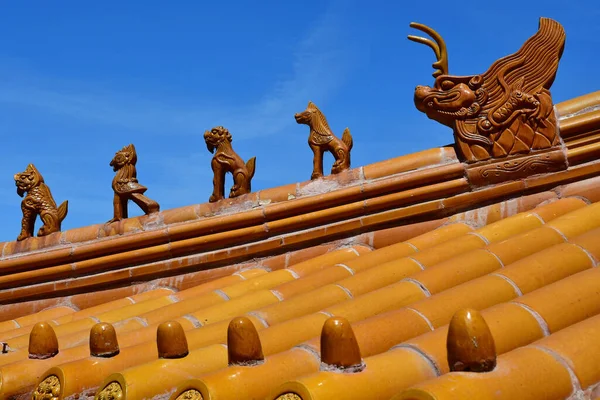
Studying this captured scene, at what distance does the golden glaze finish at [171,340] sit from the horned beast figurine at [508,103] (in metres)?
2.74

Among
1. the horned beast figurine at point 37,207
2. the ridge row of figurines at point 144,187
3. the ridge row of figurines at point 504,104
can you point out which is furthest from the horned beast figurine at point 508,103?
the horned beast figurine at point 37,207

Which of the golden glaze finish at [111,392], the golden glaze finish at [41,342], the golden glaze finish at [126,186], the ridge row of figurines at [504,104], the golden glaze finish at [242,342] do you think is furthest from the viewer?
the golden glaze finish at [126,186]

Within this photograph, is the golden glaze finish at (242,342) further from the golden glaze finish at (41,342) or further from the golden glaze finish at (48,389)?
the golden glaze finish at (41,342)

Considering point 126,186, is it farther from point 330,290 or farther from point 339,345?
point 339,345

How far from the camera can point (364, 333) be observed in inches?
120

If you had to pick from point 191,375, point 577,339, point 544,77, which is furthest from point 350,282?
point 544,77

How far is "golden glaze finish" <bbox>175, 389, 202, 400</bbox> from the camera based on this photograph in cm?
254

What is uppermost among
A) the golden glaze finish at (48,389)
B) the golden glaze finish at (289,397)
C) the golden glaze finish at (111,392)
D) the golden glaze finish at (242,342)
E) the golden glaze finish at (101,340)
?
the golden glaze finish at (101,340)

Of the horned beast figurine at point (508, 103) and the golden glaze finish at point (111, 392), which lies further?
the horned beast figurine at point (508, 103)

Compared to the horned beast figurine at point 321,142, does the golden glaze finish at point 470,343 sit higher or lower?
lower

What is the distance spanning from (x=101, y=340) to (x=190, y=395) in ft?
3.03

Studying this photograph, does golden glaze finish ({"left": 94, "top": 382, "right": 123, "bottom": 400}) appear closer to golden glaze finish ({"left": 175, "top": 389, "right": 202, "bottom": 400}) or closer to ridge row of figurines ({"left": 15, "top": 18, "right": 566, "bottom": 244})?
golden glaze finish ({"left": 175, "top": 389, "right": 202, "bottom": 400})

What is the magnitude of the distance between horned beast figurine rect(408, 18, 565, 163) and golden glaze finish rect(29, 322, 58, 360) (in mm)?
3008

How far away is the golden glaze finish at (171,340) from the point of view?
3033 mm
